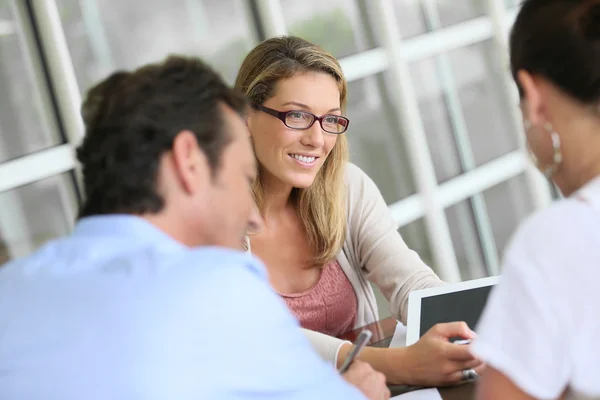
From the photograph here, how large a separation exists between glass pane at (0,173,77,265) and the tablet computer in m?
1.28

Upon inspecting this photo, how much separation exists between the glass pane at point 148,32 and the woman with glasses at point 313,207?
43cm

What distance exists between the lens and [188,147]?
1.04 m

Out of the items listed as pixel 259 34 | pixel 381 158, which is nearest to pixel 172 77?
pixel 259 34

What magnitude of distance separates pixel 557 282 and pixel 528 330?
0.22 feet

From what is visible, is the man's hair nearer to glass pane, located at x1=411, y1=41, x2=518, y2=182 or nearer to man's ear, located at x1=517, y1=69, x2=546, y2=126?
man's ear, located at x1=517, y1=69, x2=546, y2=126

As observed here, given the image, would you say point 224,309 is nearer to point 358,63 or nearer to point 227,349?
point 227,349

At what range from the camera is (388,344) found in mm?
1661

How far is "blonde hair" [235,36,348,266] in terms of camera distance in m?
2.04

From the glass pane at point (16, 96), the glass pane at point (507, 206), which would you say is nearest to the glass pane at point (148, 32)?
the glass pane at point (16, 96)

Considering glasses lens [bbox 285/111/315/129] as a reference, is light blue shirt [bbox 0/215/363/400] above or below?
below

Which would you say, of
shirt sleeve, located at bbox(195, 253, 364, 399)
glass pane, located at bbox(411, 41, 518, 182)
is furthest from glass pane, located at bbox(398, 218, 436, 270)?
shirt sleeve, located at bbox(195, 253, 364, 399)

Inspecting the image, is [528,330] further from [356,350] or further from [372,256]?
[372,256]

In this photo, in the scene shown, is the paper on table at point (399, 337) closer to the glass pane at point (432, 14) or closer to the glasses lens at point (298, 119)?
the glasses lens at point (298, 119)

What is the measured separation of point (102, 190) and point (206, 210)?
0.48ft
